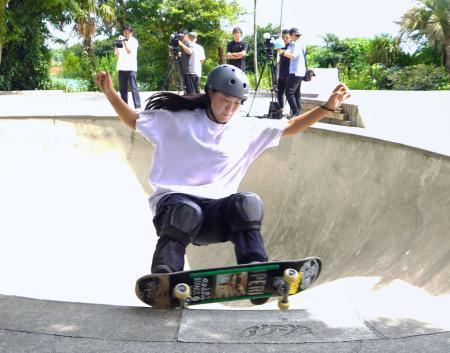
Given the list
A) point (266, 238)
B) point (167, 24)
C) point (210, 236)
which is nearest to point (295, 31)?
point (266, 238)

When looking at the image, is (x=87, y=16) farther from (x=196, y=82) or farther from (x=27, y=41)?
(x=196, y=82)

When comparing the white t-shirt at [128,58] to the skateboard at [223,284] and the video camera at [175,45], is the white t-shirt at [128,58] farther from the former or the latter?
the skateboard at [223,284]

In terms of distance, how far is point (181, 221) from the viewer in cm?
324

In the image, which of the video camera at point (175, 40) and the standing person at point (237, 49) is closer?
the standing person at point (237, 49)

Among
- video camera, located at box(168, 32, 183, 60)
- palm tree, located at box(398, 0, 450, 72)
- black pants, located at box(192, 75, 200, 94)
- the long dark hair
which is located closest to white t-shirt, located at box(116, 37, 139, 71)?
video camera, located at box(168, 32, 183, 60)

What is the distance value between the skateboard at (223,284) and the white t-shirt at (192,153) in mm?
607

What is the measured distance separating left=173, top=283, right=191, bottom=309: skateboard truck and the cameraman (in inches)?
393

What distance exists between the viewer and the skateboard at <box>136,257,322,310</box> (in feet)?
9.79

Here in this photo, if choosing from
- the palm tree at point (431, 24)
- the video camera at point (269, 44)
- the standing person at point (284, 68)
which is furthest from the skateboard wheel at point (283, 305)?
the palm tree at point (431, 24)

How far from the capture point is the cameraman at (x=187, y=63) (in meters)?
12.7

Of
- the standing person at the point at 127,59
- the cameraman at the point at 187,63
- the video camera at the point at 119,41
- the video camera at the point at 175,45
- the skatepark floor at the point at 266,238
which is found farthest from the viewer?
the cameraman at the point at 187,63

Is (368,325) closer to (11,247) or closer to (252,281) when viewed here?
(252,281)

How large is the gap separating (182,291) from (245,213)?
23.9 inches

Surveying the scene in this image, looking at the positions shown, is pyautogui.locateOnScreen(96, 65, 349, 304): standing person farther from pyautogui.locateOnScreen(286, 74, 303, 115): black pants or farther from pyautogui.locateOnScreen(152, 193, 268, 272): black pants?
pyautogui.locateOnScreen(286, 74, 303, 115): black pants
